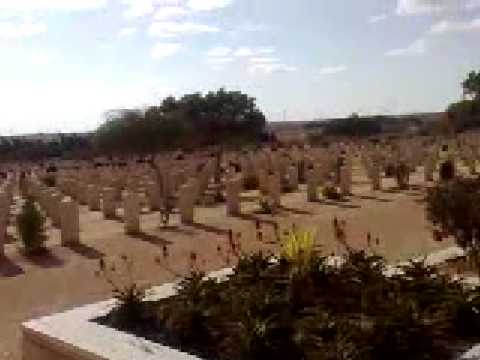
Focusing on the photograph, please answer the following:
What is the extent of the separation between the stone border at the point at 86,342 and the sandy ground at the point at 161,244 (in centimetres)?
115

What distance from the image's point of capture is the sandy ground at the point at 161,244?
1015 cm

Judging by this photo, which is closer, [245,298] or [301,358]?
[301,358]

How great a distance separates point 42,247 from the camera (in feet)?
45.9

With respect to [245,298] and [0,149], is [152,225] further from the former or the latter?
[0,149]

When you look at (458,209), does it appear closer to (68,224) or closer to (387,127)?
(68,224)

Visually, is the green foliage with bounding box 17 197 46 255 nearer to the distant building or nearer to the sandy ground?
the sandy ground

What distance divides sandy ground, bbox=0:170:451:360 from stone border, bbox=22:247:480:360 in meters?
1.15

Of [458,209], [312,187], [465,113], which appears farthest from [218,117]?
[458,209]

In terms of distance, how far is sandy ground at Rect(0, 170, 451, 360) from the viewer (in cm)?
1015

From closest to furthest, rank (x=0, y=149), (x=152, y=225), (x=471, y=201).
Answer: (x=471, y=201) → (x=152, y=225) → (x=0, y=149)

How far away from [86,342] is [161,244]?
793 cm

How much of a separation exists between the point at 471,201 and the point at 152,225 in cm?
895

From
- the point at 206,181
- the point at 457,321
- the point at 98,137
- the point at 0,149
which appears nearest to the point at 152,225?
the point at 206,181

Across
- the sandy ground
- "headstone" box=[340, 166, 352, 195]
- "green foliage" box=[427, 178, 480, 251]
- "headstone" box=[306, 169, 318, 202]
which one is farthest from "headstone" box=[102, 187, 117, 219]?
"green foliage" box=[427, 178, 480, 251]
